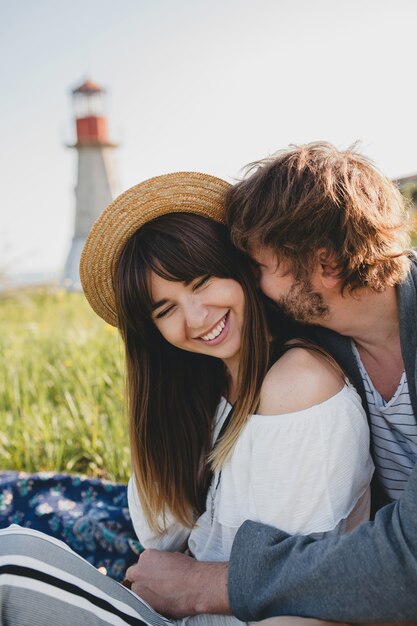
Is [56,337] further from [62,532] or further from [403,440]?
[403,440]

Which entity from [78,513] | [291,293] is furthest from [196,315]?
[78,513]

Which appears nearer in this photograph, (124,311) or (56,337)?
(124,311)

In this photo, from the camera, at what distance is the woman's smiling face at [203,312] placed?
6.08 feet

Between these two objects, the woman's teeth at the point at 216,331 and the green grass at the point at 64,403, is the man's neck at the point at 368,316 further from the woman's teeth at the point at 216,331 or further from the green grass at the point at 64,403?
the green grass at the point at 64,403

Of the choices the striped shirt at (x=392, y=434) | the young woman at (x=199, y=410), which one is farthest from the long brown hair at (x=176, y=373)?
the striped shirt at (x=392, y=434)

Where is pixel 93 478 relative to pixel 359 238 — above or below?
below

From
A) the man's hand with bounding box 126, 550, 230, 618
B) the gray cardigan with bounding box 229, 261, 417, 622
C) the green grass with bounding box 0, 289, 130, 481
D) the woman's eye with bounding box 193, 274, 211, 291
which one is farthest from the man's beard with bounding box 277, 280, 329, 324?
the green grass with bounding box 0, 289, 130, 481

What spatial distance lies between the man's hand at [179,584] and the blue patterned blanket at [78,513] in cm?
65

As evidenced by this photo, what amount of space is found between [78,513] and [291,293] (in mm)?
1653

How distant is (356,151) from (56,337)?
147 inches

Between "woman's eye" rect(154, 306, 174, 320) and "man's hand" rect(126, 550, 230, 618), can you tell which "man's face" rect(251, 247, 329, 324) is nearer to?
"woman's eye" rect(154, 306, 174, 320)

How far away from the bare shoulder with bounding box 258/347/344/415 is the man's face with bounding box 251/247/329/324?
0.52 ft

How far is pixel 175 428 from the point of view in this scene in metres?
2.16

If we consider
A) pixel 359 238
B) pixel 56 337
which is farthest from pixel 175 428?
pixel 56 337
